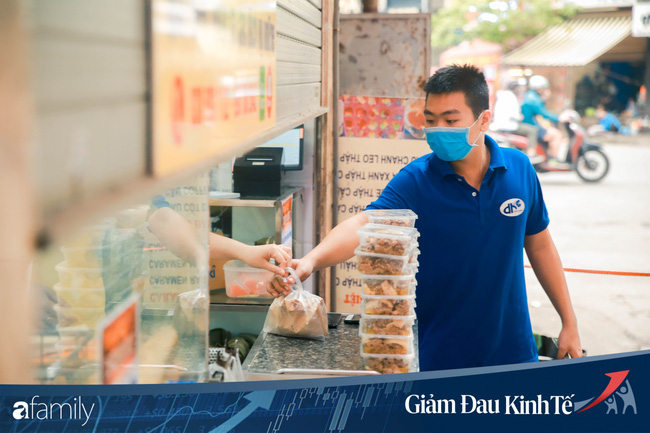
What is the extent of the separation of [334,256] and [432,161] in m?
0.60

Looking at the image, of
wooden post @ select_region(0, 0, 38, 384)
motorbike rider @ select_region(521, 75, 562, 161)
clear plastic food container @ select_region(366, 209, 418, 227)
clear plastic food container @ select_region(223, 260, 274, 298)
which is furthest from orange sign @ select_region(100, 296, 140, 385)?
motorbike rider @ select_region(521, 75, 562, 161)

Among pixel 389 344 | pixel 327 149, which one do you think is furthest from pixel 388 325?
pixel 327 149

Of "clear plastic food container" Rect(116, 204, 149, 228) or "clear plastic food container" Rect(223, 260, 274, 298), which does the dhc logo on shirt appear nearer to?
"clear plastic food container" Rect(223, 260, 274, 298)

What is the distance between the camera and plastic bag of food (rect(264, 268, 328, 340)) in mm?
2602

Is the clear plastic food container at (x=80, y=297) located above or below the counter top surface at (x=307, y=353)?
above

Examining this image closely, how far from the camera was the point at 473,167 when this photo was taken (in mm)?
2873

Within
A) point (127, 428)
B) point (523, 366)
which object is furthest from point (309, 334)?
point (127, 428)

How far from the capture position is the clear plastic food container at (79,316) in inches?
44.4

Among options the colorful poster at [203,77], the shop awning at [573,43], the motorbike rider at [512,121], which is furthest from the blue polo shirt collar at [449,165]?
the shop awning at [573,43]

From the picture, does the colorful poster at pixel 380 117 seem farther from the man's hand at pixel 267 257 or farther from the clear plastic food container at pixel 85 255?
the clear plastic food container at pixel 85 255

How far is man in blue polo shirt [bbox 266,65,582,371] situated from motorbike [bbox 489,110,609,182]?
10.5 meters

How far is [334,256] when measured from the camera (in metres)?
2.71

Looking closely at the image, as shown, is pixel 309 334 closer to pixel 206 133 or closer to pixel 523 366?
pixel 523 366

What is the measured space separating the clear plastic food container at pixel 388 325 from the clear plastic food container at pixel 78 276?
124cm
